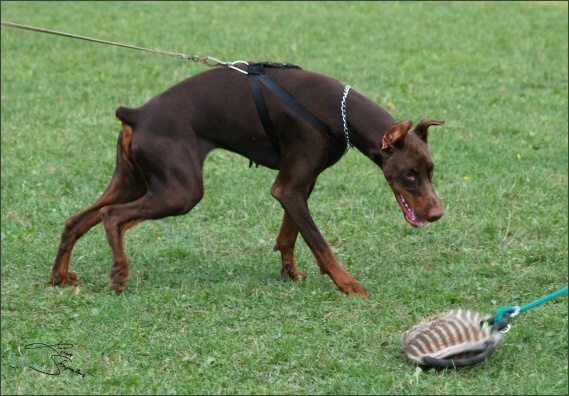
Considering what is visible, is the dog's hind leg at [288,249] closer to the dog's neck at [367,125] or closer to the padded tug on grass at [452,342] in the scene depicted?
the dog's neck at [367,125]

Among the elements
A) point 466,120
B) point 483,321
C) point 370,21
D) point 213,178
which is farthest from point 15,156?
point 370,21

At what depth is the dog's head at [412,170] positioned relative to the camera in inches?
208

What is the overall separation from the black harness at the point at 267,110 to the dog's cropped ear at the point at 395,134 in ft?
1.34

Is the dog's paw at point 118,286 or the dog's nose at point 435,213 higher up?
the dog's nose at point 435,213

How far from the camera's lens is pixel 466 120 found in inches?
389

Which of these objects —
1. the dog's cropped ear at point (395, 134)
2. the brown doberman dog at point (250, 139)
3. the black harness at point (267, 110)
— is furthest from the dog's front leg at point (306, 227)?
the dog's cropped ear at point (395, 134)

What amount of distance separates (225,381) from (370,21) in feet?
37.2

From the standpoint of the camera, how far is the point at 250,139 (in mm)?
5703

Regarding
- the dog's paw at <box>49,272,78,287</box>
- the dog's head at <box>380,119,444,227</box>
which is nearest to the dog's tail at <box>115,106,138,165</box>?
the dog's paw at <box>49,272,78,287</box>

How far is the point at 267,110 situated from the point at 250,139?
8.7 inches

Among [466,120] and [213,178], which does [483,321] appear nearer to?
[213,178]

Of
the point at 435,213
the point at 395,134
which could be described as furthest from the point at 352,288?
the point at 395,134

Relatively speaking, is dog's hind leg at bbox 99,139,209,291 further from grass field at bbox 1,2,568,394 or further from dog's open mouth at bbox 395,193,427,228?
dog's open mouth at bbox 395,193,427,228

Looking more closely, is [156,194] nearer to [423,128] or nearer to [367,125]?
[367,125]
